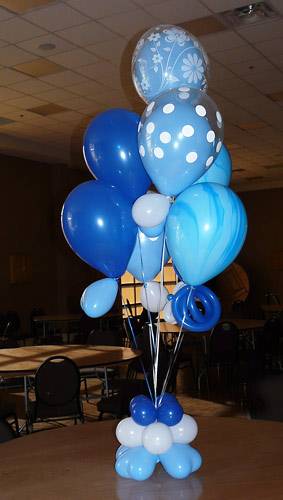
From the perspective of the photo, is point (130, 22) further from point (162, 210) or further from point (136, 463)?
point (136, 463)

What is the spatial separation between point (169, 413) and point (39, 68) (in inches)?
214

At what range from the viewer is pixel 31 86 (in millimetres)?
7652

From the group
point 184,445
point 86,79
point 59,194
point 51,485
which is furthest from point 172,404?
point 59,194

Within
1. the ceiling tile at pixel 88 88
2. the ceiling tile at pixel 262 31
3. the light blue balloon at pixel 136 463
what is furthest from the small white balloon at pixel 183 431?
the ceiling tile at pixel 88 88

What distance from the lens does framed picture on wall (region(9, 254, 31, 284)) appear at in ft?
38.3

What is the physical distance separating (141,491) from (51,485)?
347 mm

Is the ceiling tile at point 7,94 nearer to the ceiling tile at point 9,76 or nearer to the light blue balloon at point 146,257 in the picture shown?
the ceiling tile at point 9,76

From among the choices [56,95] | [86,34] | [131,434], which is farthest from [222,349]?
[131,434]

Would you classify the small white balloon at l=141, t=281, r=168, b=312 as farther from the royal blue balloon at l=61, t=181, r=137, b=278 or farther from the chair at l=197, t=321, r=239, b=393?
the chair at l=197, t=321, r=239, b=393

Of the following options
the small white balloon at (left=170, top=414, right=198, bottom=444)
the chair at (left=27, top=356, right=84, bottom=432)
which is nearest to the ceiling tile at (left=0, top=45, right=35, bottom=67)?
the chair at (left=27, top=356, right=84, bottom=432)

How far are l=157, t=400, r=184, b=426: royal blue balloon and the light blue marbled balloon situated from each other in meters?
1.27

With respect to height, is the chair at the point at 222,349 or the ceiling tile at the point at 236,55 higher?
the ceiling tile at the point at 236,55

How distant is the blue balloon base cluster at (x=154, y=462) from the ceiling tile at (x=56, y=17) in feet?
13.6

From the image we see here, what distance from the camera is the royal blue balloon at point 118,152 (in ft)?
8.23
